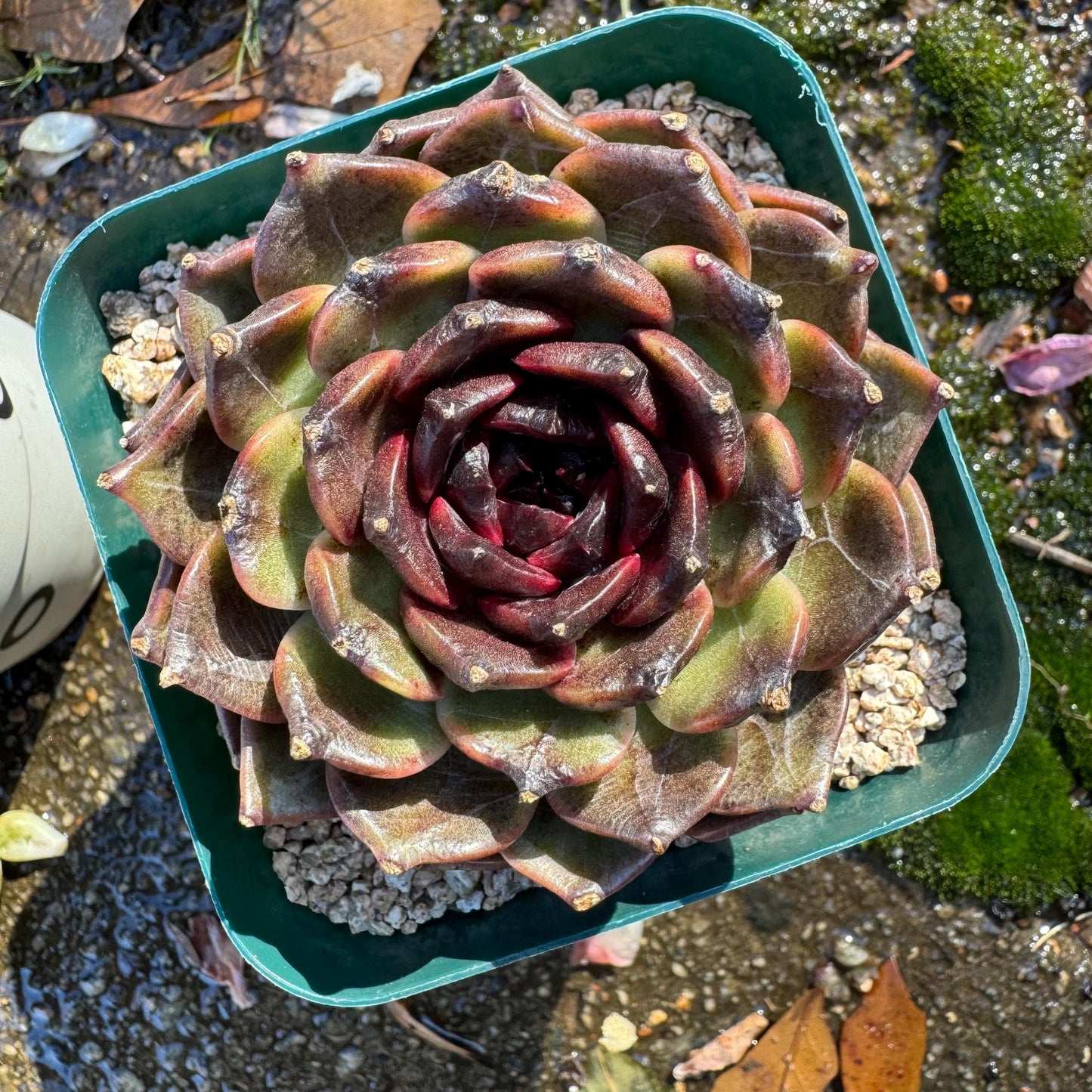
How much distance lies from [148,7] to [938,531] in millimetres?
1484

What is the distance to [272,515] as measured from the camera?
3.24 ft

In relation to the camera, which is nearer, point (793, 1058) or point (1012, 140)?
point (1012, 140)

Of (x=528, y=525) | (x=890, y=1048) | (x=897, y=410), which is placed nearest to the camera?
(x=528, y=525)

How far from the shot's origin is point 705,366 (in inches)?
35.4

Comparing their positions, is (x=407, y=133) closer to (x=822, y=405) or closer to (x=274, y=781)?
(x=822, y=405)

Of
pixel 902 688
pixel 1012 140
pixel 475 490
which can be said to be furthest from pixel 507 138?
pixel 1012 140

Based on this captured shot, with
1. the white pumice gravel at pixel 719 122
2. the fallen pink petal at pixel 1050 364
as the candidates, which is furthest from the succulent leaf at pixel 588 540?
the fallen pink petal at pixel 1050 364

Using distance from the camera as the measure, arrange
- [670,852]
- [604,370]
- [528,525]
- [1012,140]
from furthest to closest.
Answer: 1. [1012,140]
2. [670,852]
3. [528,525]
4. [604,370]

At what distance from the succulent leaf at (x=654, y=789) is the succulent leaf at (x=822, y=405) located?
0.26 m

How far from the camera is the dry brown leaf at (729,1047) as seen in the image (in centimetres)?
182

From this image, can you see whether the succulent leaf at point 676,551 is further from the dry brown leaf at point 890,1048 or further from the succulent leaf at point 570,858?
the dry brown leaf at point 890,1048

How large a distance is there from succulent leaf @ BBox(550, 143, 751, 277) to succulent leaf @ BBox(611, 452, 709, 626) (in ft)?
0.66

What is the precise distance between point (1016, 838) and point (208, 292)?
4.77 feet

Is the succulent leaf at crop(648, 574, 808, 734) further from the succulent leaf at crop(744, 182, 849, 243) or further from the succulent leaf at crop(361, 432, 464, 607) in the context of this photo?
the succulent leaf at crop(744, 182, 849, 243)
